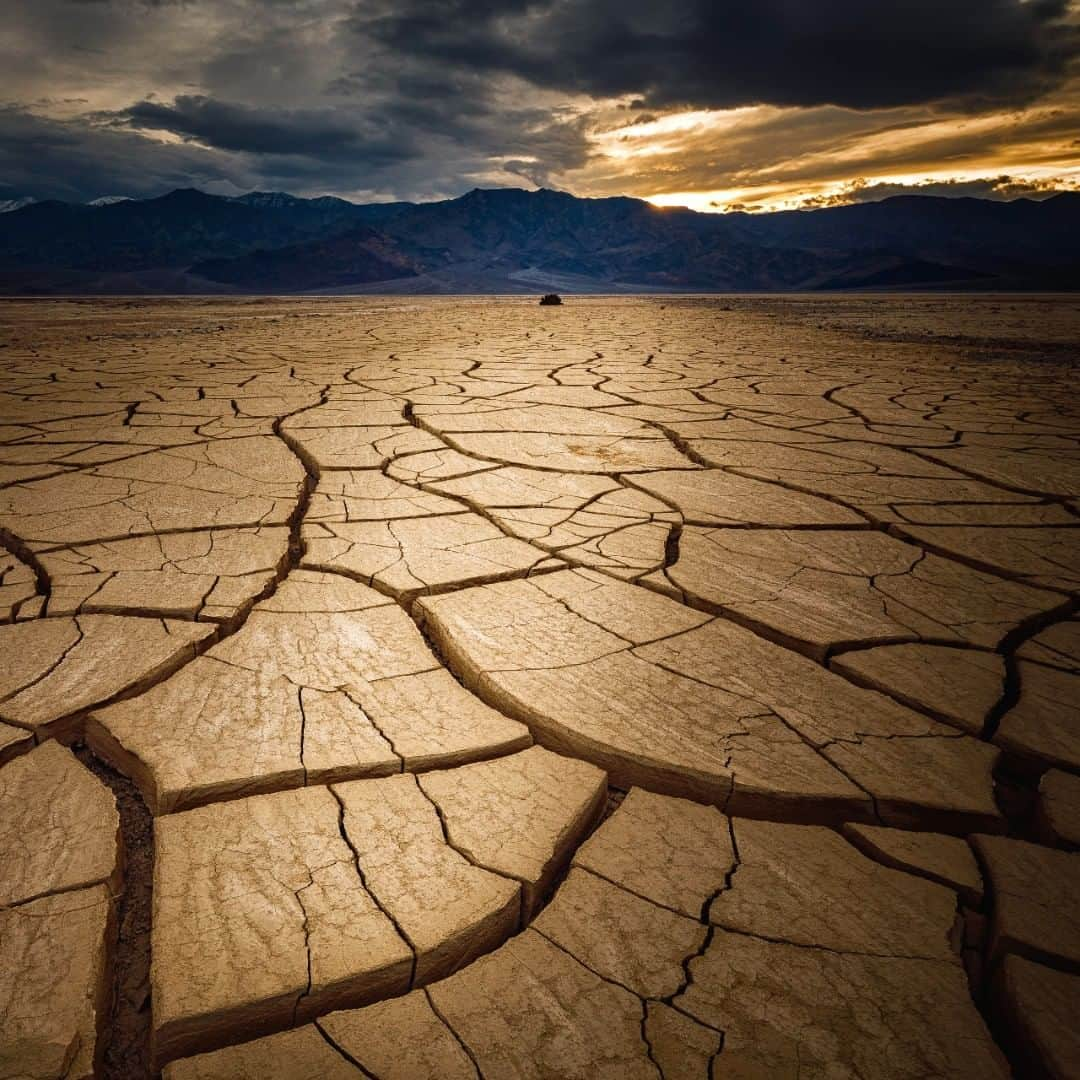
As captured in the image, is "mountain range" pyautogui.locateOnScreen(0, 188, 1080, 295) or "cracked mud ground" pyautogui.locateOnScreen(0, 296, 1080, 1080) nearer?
"cracked mud ground" pyautogui.locateOnScreen(0, 296, 1080, 1080)

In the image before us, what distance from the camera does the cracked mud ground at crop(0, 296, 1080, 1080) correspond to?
Result: 62 cm

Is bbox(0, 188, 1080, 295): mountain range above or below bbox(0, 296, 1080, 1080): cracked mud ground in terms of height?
above

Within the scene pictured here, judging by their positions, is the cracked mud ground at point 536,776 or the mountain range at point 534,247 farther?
the mountain range at point 534,247

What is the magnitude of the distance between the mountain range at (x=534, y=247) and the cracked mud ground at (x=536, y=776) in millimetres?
65664

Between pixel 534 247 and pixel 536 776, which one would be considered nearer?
pixel 536 776

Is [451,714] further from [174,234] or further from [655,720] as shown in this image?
[174,234]

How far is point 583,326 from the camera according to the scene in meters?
9.80

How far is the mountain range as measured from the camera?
7819cm

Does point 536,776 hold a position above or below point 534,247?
below

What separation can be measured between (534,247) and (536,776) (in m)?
165

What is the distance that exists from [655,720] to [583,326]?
31.2 feet

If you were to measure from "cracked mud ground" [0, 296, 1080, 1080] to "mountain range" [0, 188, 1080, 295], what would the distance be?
65.7 meters

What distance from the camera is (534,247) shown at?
494 feet

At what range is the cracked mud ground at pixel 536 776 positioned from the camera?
0.62 m
